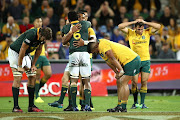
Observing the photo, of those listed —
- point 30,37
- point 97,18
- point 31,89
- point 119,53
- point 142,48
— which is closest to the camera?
point 30,37

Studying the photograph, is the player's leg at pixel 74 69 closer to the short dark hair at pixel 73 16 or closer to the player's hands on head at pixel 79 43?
the player's hands on head at pixel 79 43

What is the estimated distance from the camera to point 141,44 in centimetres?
1153

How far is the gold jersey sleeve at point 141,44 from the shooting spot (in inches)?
451

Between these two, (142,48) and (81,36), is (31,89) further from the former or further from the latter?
(142,48)

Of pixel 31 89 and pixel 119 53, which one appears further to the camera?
pixel 31 89

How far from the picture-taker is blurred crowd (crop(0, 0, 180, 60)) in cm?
1739

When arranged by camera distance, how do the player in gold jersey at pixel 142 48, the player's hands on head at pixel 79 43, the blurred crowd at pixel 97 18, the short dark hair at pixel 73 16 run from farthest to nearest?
1. the blurred crowd at pixel 97 18
2. the player in gold jersey at pixel 142 48
3. the short dark hair at pixel 73 16
4. the player's hands on head at pixel 79 43

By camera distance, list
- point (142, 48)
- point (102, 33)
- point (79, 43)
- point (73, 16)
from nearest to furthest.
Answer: point (79, 43), point (73, 16), point (142, 48), point (102, 33)

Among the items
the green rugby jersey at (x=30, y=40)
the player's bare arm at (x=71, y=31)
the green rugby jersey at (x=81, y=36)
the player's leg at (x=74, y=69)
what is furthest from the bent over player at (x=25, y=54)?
the player's leg at (x=74, y=69)

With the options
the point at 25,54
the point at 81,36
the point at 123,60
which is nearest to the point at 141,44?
the point at 123,60

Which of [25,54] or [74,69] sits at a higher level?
[25,54]

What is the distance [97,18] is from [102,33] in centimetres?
211

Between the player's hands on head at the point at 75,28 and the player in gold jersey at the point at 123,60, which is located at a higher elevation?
the player's hands on head at the point at 75,28

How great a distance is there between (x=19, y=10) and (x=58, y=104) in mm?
10336
